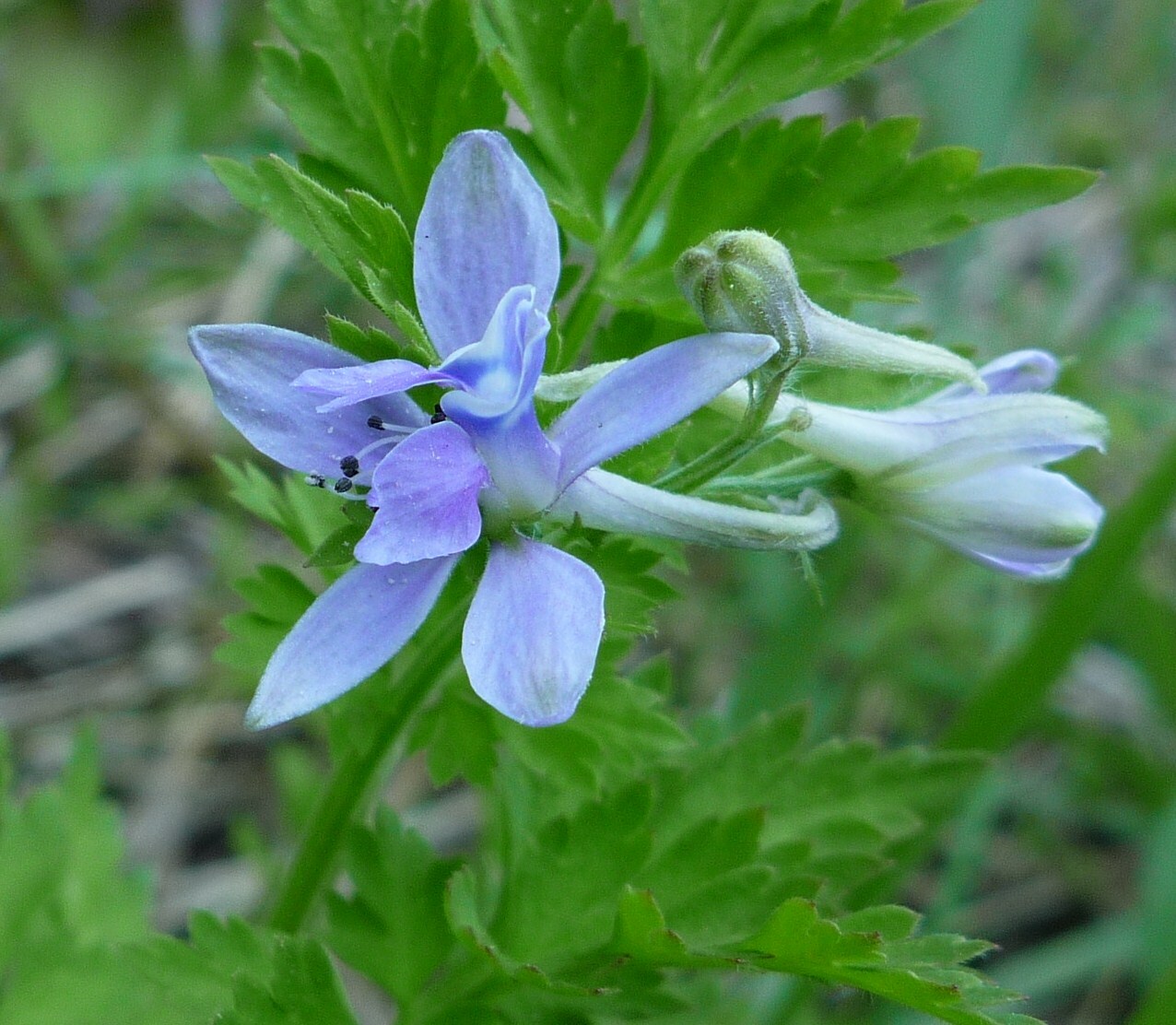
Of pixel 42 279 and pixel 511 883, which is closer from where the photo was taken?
pixel 511 883

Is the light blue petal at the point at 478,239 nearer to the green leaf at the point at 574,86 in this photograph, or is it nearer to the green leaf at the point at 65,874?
the green leaf at the point at 574,86

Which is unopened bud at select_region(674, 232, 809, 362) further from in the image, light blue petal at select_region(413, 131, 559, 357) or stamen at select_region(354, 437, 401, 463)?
stamen at select_region(354, 437, 401, 463)

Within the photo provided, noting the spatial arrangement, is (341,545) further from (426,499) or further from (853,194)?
(853,194)

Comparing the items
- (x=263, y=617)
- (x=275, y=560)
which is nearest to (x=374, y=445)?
(x=263, y=617)

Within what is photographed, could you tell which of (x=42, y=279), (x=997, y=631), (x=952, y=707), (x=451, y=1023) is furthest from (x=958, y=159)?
(x=42, y=279)

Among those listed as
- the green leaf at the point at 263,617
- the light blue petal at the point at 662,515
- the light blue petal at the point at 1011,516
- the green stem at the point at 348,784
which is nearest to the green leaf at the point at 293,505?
the green leaf at the point at 263,617

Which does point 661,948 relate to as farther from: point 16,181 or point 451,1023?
point 16,181

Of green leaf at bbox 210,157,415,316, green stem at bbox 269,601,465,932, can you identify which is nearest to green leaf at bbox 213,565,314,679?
green stem at bbox 269,601,465,932
